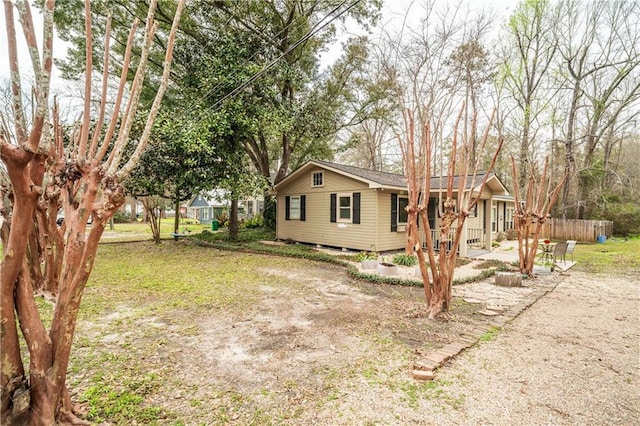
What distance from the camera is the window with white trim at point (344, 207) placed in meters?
11.9

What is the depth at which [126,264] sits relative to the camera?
9055 millimetres

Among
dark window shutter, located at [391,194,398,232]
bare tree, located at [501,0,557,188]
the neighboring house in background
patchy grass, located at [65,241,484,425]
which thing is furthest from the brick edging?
the neighboring house in background

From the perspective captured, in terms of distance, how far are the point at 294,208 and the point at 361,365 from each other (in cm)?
1140

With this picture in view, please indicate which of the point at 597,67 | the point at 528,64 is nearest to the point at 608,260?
the point at 597,67

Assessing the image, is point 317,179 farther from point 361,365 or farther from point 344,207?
point 361,365

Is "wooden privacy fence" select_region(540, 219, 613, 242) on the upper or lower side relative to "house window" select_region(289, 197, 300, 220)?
lower

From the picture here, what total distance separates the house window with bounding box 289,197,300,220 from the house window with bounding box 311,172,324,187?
138 cm

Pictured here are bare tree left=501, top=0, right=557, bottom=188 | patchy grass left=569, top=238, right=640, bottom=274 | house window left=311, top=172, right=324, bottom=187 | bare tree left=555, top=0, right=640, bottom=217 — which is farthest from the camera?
bare tree left=501, top=0, right=557, bottom=188

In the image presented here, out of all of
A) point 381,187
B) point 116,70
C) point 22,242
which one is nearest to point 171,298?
point 22,242

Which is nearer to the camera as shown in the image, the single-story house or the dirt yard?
the dirt yard

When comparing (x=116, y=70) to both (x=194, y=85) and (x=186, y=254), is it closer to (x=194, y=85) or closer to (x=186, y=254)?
(x=194, y=85)

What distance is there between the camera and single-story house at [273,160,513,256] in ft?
36.7

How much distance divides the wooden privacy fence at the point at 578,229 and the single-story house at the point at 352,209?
6103mm

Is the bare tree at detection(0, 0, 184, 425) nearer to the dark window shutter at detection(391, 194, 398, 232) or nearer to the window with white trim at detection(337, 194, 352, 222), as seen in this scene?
the window with white trim at detection(337, 194, 352, 222)
